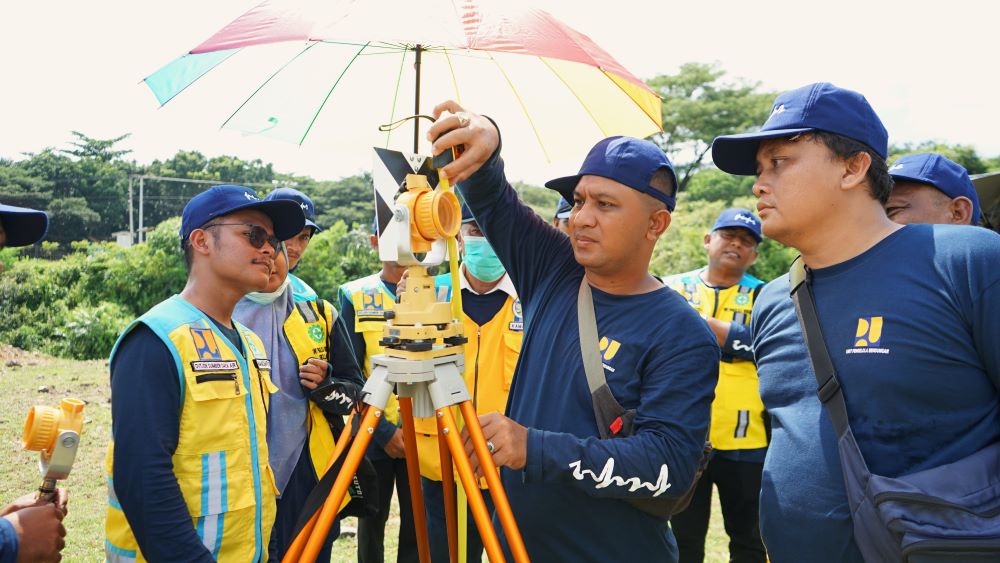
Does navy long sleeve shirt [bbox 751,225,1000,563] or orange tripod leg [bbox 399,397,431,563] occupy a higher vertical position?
navy long sleeve shirt [bbox 751,225,1000,563]

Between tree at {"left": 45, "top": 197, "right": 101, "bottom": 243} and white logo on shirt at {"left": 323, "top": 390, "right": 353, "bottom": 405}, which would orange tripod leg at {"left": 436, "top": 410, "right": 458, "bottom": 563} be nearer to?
white logo on shirt at {"left": 323, "top": 390, "right": 353, "bottom": 405}

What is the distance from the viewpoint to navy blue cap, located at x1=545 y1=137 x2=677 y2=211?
242cm

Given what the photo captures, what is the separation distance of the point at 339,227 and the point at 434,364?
1862 centimetres

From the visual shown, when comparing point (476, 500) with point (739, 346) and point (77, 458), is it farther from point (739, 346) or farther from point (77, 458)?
point (77, 458)

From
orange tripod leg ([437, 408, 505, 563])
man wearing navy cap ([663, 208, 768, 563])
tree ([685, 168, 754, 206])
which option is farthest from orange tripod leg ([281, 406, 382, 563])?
tree ([685, 168, 754, 206])

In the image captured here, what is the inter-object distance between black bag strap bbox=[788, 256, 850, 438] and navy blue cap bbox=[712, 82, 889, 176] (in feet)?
1.40

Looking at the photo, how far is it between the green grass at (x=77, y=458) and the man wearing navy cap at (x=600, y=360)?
3.39 m

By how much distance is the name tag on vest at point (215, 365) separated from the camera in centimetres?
238

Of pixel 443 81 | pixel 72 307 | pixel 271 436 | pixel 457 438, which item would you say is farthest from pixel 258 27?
pixel 72 307

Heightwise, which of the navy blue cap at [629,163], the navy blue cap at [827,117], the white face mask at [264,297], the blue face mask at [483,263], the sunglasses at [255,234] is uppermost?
the navy blue cap at [827,117]

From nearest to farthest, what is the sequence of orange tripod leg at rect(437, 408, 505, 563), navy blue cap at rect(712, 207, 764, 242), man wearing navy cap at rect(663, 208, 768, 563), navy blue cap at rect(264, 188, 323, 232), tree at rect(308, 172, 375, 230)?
orange tripod leg at rect(437, 408, 505, 563)
navy blue cap at rect(264, 188, 323, 232)
man wearing navy cap at rect(663, 208, 768, 563)
navy blue cap at rect(712, 207, 764, 242)
tree at rect(308, 172, 375, 230)

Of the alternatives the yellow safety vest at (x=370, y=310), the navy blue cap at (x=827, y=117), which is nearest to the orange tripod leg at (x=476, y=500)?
the navy blue cap at (x=827, y=117)

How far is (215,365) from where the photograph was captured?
244 cm

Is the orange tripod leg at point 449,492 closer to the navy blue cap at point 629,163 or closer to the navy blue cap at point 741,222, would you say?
the navy blue cap at point 629,163
